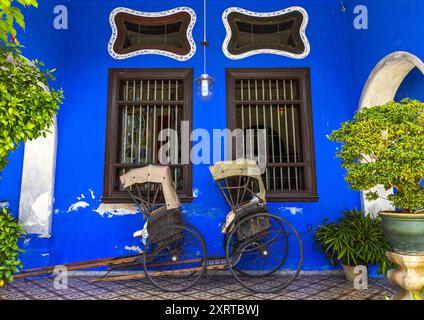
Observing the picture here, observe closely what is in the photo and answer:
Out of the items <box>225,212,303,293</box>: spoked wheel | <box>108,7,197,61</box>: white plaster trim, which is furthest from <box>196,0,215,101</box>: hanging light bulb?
<box>225,212,303,293</box>: spoked wheel

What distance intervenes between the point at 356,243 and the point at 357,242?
2 cm

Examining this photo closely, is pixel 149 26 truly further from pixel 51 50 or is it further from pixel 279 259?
pixel 279 259

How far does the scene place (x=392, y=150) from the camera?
8.46 ft

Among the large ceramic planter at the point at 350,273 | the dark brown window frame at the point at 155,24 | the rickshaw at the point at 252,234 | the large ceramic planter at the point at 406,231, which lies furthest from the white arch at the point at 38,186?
the large ceramic planter at the point at 406,231

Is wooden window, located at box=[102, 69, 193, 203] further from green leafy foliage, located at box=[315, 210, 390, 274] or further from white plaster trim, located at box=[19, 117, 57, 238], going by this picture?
green leafy foliage, located at box=[315, 210, 390, 274]

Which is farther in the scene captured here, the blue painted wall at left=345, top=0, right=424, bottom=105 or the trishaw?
the trishaw

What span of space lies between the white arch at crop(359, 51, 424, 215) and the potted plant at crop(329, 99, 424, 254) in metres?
1.32

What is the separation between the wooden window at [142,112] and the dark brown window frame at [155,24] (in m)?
0.38

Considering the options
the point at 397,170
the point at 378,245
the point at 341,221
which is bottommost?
the point at 378,245

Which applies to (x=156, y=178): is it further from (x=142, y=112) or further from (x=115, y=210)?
(x=142, y=112)

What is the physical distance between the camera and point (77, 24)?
497cm

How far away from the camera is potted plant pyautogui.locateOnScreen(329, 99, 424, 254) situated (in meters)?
2.54
